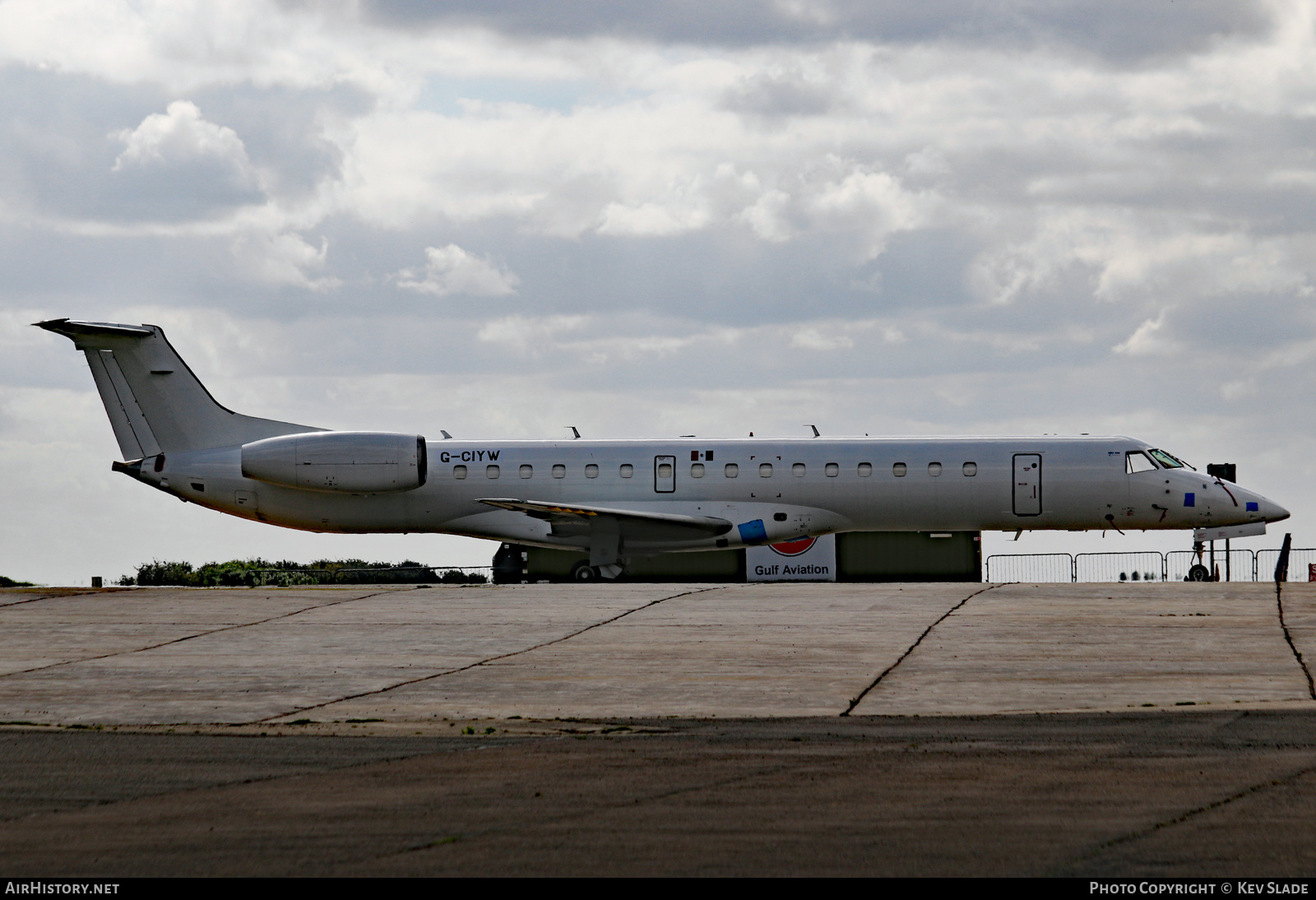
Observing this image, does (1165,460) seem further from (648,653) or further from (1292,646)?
(648,653)

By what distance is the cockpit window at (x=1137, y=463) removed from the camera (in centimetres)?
3039

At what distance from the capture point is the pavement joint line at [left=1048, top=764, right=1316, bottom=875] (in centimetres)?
686

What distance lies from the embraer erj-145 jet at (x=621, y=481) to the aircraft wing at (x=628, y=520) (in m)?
0.04

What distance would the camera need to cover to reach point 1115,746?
9992 millimetres

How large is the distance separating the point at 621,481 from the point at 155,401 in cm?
1140

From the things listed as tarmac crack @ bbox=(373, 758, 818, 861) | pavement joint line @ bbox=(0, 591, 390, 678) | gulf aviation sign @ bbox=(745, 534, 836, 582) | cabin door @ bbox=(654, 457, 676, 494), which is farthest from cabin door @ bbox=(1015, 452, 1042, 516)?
tarmac crack @ bbox=(373, 758, 818, 861)

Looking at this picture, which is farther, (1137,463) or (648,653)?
(1137,463)

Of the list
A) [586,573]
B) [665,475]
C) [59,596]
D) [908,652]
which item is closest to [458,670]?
[908,652]

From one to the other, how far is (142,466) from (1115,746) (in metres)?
28.4

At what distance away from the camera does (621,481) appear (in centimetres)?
3203

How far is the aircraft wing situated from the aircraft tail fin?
243 inches

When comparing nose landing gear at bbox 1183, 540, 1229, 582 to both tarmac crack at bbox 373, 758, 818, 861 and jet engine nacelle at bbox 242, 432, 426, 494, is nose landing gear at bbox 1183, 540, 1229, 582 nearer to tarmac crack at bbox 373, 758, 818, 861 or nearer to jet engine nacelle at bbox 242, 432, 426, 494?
jet engine nacelle at bbox 242, 432, 426, 494

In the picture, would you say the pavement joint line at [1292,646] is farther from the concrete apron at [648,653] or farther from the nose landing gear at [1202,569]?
the nose landing gear at [1202,569]

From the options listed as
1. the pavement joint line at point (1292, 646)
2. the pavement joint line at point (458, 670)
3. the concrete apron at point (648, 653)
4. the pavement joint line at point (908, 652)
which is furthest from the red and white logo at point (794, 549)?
the pavement joint line at point (458, 670)
